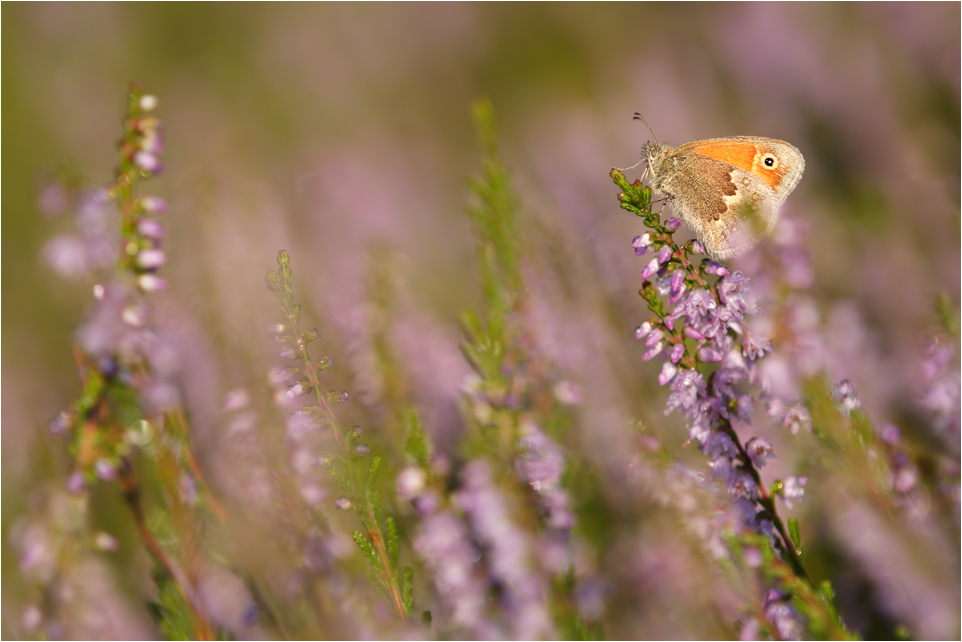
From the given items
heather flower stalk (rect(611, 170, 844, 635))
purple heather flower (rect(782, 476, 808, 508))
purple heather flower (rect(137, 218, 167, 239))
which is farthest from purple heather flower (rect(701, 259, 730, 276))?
purple heather flower (rect(137, 218, 167, 239))

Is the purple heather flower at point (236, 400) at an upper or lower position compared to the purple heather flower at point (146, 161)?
lower

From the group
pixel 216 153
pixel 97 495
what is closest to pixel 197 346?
pixel 97 495

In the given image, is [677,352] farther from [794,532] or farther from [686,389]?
[794,532]

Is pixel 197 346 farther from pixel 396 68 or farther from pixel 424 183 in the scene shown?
pixel 396 68

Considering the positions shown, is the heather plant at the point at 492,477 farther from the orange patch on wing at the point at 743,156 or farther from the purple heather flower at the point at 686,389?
the orange patch on wing at the point at 743,156

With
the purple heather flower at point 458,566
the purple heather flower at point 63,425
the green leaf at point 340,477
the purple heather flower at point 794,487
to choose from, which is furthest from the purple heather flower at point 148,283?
the purple heather flower at point 794,487

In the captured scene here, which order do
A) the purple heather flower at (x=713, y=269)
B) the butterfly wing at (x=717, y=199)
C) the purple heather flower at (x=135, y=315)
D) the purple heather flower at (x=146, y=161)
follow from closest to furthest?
the purple heather flower at (x=713, y=269) < the purple heather flower at (x=135, y=315) < the purple heather flower at (x=146, y=161) < the butterfly wing at (x=717, y=199)
